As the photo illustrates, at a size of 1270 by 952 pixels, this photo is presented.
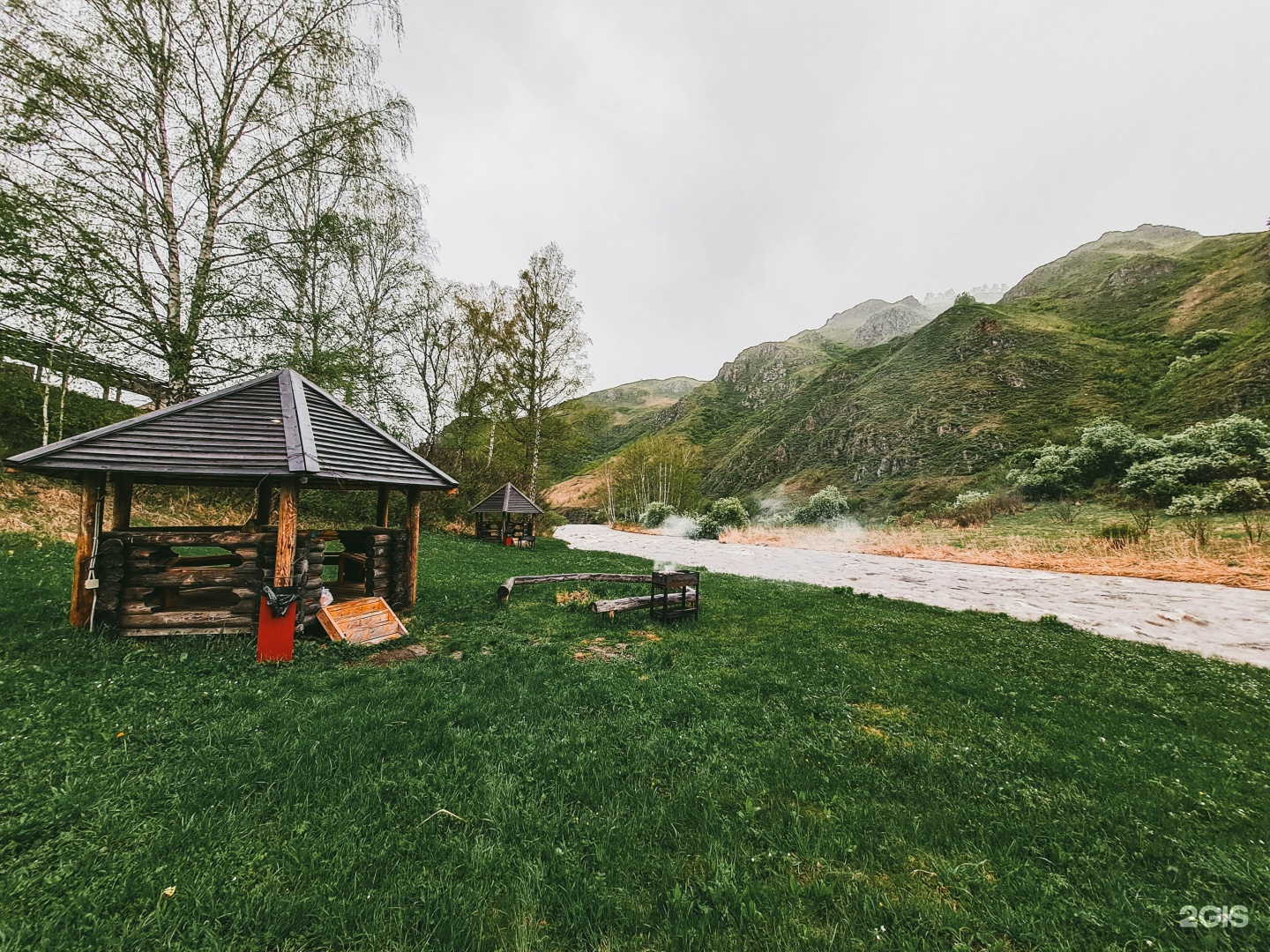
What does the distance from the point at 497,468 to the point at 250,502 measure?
520 inches

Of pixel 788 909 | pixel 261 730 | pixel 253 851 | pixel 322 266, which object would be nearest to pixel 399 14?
pixel 322 266

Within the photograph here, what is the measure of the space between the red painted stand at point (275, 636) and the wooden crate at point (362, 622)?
0.64 metres

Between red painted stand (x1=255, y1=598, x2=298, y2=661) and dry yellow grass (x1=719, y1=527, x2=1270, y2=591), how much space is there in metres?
19.6

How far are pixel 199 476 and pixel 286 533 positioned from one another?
1693mm

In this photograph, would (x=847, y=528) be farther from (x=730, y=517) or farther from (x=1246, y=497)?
(x=1246, y=497)

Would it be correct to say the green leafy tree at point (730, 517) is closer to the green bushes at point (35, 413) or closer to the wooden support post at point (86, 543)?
the green bushes at point (35, 413)

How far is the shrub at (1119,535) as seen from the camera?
14.6 meters

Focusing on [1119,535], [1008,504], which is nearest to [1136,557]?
[1119,535]

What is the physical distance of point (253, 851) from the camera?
8.09 feet

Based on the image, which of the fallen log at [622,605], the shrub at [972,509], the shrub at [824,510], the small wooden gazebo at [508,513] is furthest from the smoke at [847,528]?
the fallen log at [622,605]

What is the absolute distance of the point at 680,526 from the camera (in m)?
37.8

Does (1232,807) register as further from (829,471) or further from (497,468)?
(829,471)

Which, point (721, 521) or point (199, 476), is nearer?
point (199, 476)

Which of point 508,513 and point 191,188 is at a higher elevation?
point 191,188
